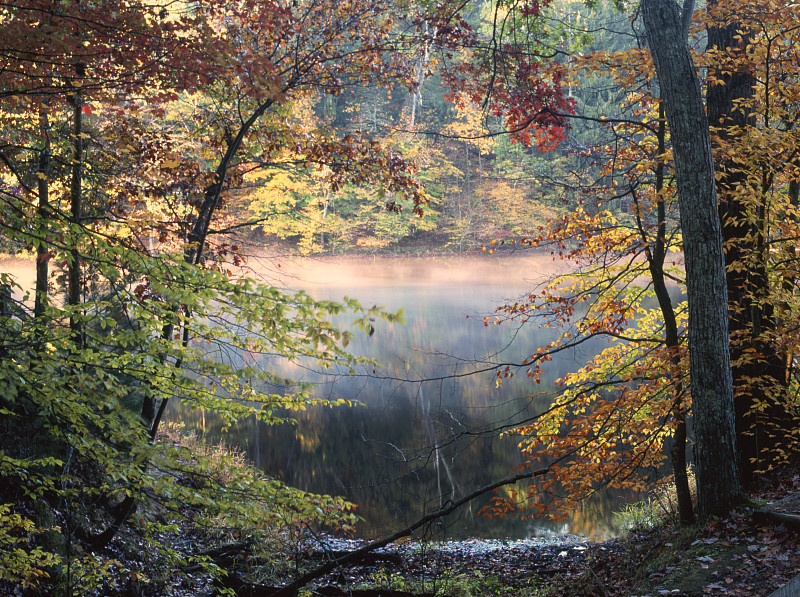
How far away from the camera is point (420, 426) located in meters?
15.3

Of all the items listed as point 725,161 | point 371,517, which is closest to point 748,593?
point 725,161

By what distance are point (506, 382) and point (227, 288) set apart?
51.1 ft

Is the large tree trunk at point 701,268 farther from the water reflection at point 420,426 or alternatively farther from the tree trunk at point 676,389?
the water reflection at point 420,426

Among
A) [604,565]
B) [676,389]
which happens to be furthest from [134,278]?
[604,565]

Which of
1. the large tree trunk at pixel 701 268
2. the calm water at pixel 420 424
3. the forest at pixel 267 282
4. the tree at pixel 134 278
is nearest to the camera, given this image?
the tree at pixel 134 278

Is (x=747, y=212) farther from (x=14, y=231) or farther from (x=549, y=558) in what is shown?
(x=14, y=231)

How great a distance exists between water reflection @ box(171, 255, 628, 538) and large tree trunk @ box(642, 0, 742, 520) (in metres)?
1.92

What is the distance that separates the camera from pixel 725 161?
Result: 6.32 meters

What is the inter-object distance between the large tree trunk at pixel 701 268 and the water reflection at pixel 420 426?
6.28 feet

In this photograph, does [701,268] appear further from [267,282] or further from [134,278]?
[134,278]

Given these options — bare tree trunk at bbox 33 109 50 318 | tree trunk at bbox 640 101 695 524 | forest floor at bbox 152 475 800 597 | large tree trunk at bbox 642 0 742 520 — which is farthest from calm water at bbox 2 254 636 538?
bare tree trunk at bbox 33 109 50 318

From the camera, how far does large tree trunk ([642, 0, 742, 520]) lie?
4.63m

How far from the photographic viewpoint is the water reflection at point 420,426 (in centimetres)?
1044

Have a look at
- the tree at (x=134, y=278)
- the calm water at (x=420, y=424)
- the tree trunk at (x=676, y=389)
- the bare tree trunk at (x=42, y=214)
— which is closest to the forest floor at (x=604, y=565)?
the tree trunk at (x=676, y=389)
